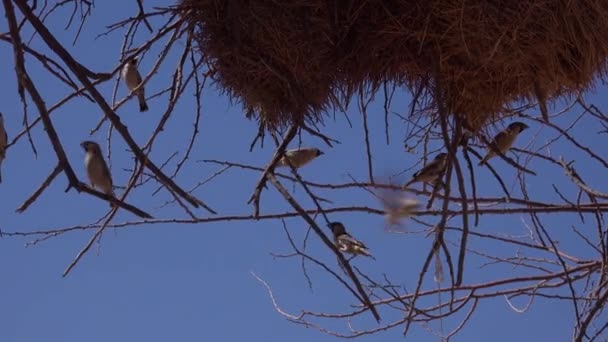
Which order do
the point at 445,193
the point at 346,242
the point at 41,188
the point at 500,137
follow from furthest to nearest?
the point at 346,242 < the point at 500,137 < the point at 445,193 < the point at 41,188

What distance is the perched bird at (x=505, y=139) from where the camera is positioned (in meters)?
2.07

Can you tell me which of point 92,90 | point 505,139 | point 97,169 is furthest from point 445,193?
point 97,169

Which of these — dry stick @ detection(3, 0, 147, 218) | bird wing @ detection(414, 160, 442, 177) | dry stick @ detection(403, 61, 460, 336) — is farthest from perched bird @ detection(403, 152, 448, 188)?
dry stick @ detection(3, 0, 147, 218)

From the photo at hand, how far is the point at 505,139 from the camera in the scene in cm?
229

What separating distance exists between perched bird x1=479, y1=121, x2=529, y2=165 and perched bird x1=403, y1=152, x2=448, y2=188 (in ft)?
0.38

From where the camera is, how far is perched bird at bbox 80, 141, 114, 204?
9.07 ft

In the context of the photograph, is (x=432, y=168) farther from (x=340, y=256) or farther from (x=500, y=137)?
(x=340, y=256)

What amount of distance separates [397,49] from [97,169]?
1.26 meters

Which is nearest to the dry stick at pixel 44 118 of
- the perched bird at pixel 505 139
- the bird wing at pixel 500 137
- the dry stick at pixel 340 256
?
the dry stick at pixel 340 256

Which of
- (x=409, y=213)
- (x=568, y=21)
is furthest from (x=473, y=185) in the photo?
(x=568, y=21)

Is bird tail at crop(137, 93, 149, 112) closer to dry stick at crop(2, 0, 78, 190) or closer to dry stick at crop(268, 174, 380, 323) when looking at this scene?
dry stick at crop(268, 174, 380, 323)

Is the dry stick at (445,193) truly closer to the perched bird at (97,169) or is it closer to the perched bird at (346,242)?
the perched bird at (346,242)

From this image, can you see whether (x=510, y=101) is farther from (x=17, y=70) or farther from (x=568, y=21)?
(x=17, y=70)

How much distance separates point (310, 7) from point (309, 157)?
1.09 m
